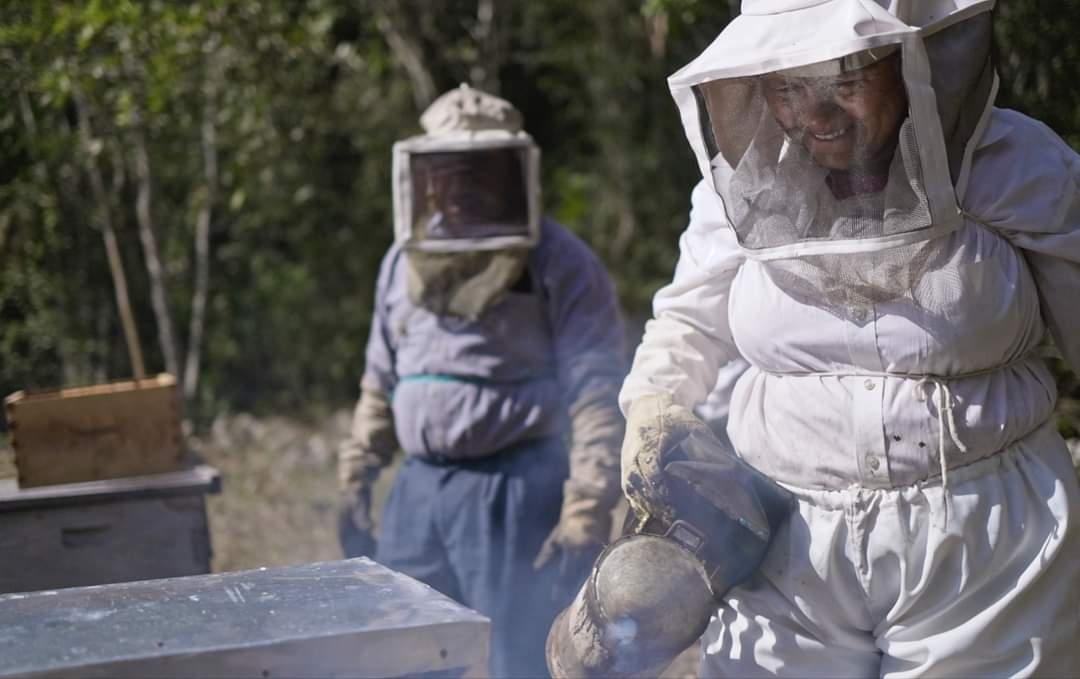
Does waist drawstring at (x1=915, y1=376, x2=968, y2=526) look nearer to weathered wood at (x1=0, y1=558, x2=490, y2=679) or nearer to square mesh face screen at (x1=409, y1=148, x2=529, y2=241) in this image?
weathered wood at (x1=0, y1=558, x2=490, y2=679)

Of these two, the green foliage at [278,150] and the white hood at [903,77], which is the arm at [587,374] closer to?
the white hood at [903,77]

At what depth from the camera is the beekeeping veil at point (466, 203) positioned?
360 cm

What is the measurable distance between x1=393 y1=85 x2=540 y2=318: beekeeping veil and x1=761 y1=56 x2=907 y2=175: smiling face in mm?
1538

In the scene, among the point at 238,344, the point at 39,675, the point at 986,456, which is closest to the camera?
the point at 39,675

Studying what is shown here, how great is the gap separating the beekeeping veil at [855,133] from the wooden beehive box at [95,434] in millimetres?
1901

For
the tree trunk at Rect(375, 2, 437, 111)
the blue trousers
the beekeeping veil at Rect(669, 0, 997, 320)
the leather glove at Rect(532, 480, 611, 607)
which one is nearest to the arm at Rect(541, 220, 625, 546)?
the leather glove at Rect(532, 480, 611, 607)

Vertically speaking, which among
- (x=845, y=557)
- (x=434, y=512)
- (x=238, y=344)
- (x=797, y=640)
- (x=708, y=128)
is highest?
(x=708, y=128)

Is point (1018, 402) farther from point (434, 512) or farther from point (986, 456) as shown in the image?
point (434, 512)

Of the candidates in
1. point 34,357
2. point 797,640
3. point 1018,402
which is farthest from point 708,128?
point 34,357

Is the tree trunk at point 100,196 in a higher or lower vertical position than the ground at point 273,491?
higher

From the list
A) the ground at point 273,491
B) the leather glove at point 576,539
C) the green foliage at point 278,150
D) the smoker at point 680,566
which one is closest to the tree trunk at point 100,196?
the green foliage at point 278,150

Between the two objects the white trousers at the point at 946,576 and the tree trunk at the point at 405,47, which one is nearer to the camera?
the white trousers at the point at 946,576

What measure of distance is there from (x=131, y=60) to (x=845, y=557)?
530 centimetres

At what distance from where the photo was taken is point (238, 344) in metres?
9.11
